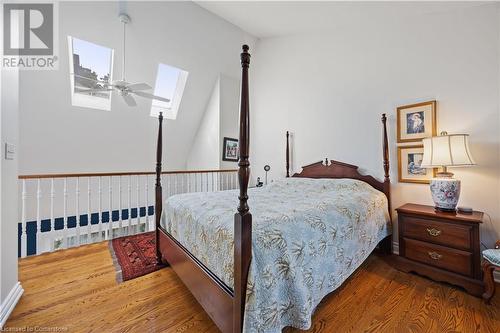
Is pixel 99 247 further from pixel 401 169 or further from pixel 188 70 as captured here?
pixel 401 169

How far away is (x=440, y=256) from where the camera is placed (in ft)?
6.79

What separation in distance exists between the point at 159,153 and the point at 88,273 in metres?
1.44

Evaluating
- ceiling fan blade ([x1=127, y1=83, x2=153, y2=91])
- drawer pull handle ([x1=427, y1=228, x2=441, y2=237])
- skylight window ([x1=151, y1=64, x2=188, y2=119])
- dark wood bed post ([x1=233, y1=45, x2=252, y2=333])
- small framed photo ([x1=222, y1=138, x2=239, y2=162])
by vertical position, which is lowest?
drawer pull handle ([x1=427, y1=228, x2=441, y2=237])

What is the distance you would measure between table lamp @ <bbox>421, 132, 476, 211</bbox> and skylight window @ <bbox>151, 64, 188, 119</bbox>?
166 inches

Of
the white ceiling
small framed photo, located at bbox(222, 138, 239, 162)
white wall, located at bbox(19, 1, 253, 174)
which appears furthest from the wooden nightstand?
white wall, located at bbox(19, 1, 253, 174)

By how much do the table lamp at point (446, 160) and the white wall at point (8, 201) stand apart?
12.0ft

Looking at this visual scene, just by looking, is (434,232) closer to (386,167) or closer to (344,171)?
(386,167)

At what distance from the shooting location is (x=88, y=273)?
2.28m

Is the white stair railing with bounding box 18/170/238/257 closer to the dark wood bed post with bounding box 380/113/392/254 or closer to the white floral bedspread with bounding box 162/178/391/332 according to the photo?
the white floral bedspread with bounding box 162/178/391/332

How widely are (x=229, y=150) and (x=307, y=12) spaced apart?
2.85 meters

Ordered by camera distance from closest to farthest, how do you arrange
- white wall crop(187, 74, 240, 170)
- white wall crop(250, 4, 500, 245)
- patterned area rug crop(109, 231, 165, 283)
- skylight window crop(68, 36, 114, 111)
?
white wall crop(250, 4, 500, 245)
patterned area rug crop(109, 231, 165, 283)
skylight window crop(68, 36, 114, 111)
white wall crop(187, 74, 240, 170)

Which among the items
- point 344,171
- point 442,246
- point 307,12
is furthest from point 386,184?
point 307,12

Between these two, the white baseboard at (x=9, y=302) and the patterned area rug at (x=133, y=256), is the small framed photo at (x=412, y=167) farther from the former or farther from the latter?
the white baseboard at (x=9, y=302)

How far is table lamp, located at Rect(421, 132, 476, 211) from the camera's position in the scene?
2029mm
